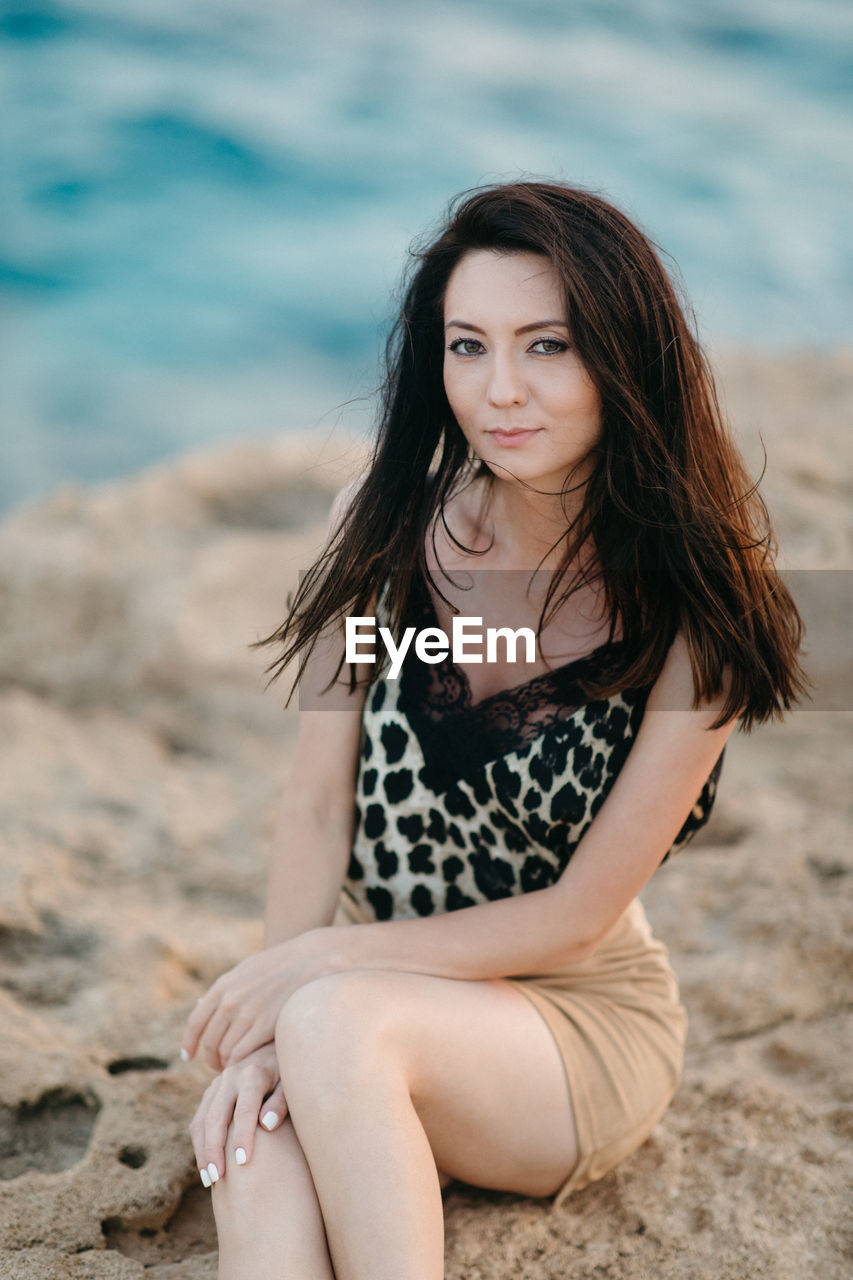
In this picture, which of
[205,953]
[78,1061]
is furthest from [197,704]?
[78,1061]

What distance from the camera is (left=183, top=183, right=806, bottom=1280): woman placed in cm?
164

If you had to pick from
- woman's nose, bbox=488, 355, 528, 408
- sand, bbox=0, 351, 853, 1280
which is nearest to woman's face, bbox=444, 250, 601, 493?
woman's nose, bbox=488, 355, 528, 408

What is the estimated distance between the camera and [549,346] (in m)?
1.80

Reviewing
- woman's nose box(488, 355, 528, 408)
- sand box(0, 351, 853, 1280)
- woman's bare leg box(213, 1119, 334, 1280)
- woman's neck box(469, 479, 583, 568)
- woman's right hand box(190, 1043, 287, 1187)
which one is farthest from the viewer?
woman's neck box(469, 479, 583, 568)

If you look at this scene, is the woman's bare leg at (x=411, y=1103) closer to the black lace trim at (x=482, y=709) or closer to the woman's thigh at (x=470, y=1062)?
the woman's thigh at (x=470, y=1062)

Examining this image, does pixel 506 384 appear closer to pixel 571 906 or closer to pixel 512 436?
pixel 512 436

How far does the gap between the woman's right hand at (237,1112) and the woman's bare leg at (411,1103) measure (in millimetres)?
68

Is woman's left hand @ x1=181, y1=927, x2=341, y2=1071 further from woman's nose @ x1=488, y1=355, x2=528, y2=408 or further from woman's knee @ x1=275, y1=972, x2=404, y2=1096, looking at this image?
woman's nose @ x1=488, y1=355, x2=528, y2=408

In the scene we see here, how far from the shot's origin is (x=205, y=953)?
8.83ft

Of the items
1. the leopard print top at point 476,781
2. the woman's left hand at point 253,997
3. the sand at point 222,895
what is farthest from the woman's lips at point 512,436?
the sand at point 222,895

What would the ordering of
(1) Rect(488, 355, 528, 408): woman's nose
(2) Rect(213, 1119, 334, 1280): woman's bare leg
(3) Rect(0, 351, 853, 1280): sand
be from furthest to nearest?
1. (3) Rect(0, 351, 853, 1280): sand
2. (1) Rect(488, 355, 528, 408): woman's nose
3. (2) Rect(213, 1119, 334, 1280): woman's bare leg

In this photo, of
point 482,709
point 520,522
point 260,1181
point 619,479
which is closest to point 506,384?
point 619,479

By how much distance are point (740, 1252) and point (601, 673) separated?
0.99 meters

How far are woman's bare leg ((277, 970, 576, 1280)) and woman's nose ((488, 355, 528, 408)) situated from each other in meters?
0.95
